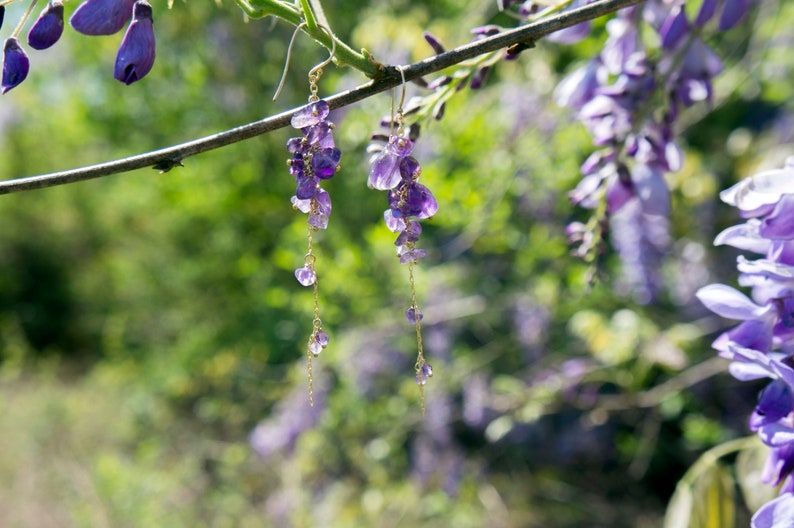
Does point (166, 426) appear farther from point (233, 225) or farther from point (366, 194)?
point (366, 194)

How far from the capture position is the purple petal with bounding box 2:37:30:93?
0.58 metres

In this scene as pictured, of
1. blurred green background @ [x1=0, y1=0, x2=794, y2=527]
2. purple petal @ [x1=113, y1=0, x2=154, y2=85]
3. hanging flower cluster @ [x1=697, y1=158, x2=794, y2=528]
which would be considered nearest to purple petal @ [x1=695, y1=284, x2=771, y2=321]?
hanging flower cluster @ [x1=697, y1=158, x2=794, y2=528]

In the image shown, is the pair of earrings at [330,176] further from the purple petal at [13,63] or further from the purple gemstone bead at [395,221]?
the purple petal at [13,63]

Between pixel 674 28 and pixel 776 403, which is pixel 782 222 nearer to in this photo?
pixel 776 403

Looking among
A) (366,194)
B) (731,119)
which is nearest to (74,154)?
(366,194)

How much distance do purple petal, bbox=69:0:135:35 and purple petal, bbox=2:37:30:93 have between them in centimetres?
4

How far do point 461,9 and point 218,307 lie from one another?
135 inches

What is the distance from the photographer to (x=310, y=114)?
53 cm

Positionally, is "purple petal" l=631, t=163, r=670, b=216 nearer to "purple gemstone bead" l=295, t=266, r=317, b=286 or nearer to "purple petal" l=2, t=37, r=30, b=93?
"purple gemstone bead" l=295, t=266, r=317, b=286

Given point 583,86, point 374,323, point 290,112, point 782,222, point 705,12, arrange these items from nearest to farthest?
point 290,112, point 782,222, point 705,12, point 583,86, point 374,323

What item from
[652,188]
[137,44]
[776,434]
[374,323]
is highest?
[137,44]

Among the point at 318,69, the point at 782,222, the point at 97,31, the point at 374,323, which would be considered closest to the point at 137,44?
the point at 97,31

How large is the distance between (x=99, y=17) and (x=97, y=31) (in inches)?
0.4

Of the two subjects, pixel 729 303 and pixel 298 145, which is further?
pixel 729 303
